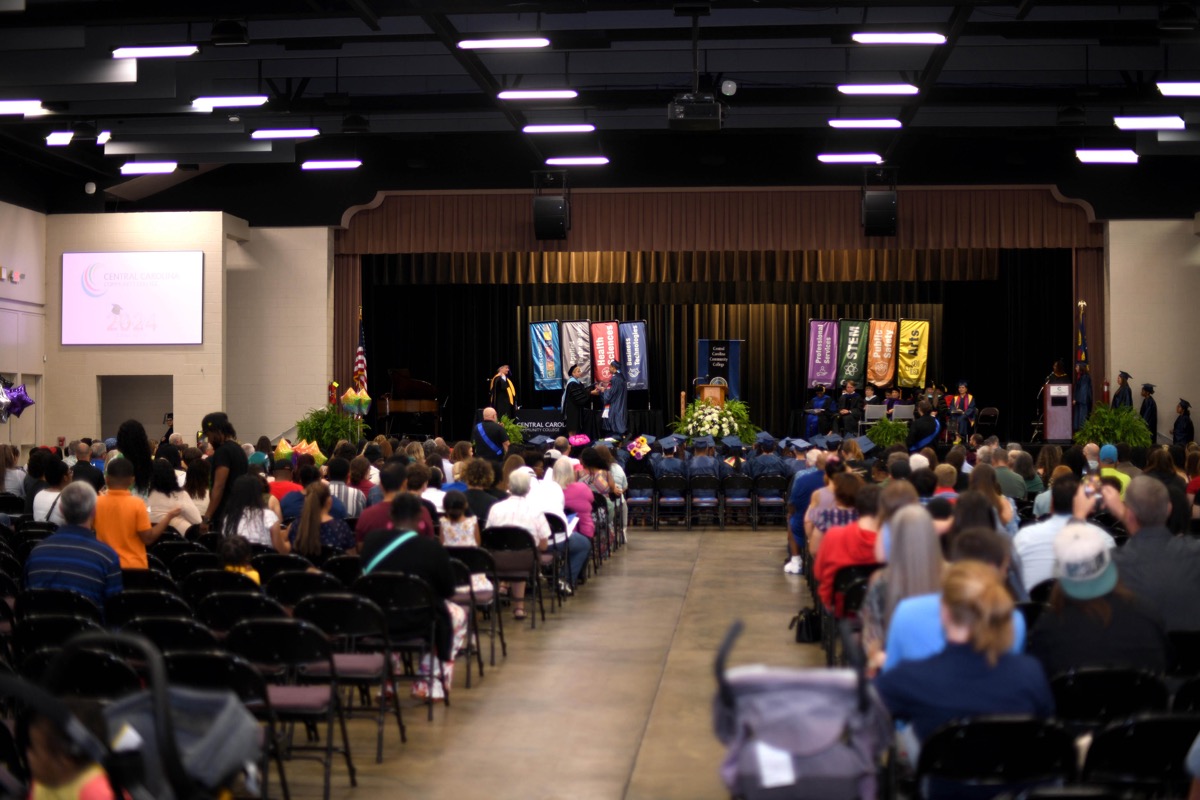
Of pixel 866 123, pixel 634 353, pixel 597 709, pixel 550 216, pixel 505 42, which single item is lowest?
pixel 597 709

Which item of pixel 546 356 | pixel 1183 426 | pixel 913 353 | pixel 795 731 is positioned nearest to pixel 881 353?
pixel 913 353

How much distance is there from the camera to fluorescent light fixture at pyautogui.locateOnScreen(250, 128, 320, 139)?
60.1 ft

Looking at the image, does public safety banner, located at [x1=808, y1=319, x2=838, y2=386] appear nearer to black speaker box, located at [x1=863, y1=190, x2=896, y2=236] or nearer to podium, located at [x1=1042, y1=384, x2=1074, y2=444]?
black speaker box, located at [x1=863, y1=190, x2=896, y2=236]

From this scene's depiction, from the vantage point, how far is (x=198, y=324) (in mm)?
21688

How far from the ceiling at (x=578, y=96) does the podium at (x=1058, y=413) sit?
325 cm

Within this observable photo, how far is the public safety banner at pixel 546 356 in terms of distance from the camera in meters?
23.5

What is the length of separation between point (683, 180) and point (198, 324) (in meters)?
8.40

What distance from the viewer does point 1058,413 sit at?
20938 mm

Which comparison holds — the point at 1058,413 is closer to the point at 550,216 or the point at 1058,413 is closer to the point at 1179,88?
the point at 1179,88

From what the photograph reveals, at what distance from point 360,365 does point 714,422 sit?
6846mm

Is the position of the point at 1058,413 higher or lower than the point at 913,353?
lower

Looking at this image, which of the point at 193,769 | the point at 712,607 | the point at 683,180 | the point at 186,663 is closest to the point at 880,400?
the point at 683,180

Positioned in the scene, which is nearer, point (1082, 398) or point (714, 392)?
point (1082, 398)

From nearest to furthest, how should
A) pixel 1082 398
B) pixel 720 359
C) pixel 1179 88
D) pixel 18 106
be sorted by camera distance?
pixel 1179 88 → pixel 18 106 → pixel 1082 398 → pixel 720 359
